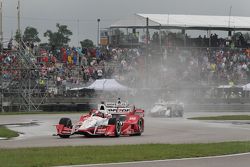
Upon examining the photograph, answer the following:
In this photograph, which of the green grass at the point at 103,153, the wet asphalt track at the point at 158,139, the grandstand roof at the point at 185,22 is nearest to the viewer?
the green grass at the point at 103,153

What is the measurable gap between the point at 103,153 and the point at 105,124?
680 centimetres

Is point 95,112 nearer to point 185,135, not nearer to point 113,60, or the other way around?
point 185,135

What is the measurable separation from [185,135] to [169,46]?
32195 mm

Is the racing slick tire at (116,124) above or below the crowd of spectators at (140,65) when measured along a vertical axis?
below

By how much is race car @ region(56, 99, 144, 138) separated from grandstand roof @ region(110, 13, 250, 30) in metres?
31.4

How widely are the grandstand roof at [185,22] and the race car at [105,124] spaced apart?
31.4 m

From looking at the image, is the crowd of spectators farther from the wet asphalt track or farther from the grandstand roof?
the wet asphalt track

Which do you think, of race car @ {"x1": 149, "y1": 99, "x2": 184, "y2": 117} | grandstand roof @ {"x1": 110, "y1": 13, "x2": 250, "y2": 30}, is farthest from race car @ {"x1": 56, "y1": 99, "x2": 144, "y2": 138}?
grandstand roof @ {"x1": 110, "y1": 13, "x2": 250, "y2": 30}

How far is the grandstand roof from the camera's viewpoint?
56281 mm

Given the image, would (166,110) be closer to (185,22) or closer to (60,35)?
(185,22)

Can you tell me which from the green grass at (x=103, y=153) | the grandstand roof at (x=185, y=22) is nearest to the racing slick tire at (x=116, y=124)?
the green grass at (x=103, y=153)

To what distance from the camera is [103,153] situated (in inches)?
599

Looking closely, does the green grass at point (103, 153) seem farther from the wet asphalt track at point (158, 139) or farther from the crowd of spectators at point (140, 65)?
the crowd of spectators at point (140, 65)

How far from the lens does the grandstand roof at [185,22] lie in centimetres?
5628
